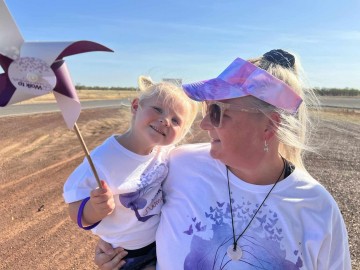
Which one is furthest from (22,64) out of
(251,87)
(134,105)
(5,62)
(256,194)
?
(256,194)

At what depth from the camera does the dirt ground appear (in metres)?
4.66

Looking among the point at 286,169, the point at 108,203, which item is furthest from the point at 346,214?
the point at 108,203

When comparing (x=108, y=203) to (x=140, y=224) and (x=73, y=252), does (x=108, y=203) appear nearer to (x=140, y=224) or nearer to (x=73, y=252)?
(x=140, y=224)

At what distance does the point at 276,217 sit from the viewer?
77.5 inches

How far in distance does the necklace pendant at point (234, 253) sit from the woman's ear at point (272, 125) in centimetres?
56

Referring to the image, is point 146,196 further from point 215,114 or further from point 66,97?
point 66,97

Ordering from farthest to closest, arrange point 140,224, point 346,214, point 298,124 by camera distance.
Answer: point 346,214, point 140,224, point 298,124

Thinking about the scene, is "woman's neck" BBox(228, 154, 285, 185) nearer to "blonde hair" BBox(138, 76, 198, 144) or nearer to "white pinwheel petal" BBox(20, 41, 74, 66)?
"blonde hair" BBox(138, 76, 198, 144)

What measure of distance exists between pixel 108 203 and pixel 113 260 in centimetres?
53

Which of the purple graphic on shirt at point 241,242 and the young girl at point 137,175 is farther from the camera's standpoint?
the young girl at point 137,175

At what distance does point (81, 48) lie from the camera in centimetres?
174

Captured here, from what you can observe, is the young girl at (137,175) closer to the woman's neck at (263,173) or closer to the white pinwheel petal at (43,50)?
the woman's neck at (263,173)

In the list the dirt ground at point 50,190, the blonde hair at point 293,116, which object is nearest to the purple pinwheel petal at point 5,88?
the blonde hair at point 293,116

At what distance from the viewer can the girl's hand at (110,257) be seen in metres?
2.51
